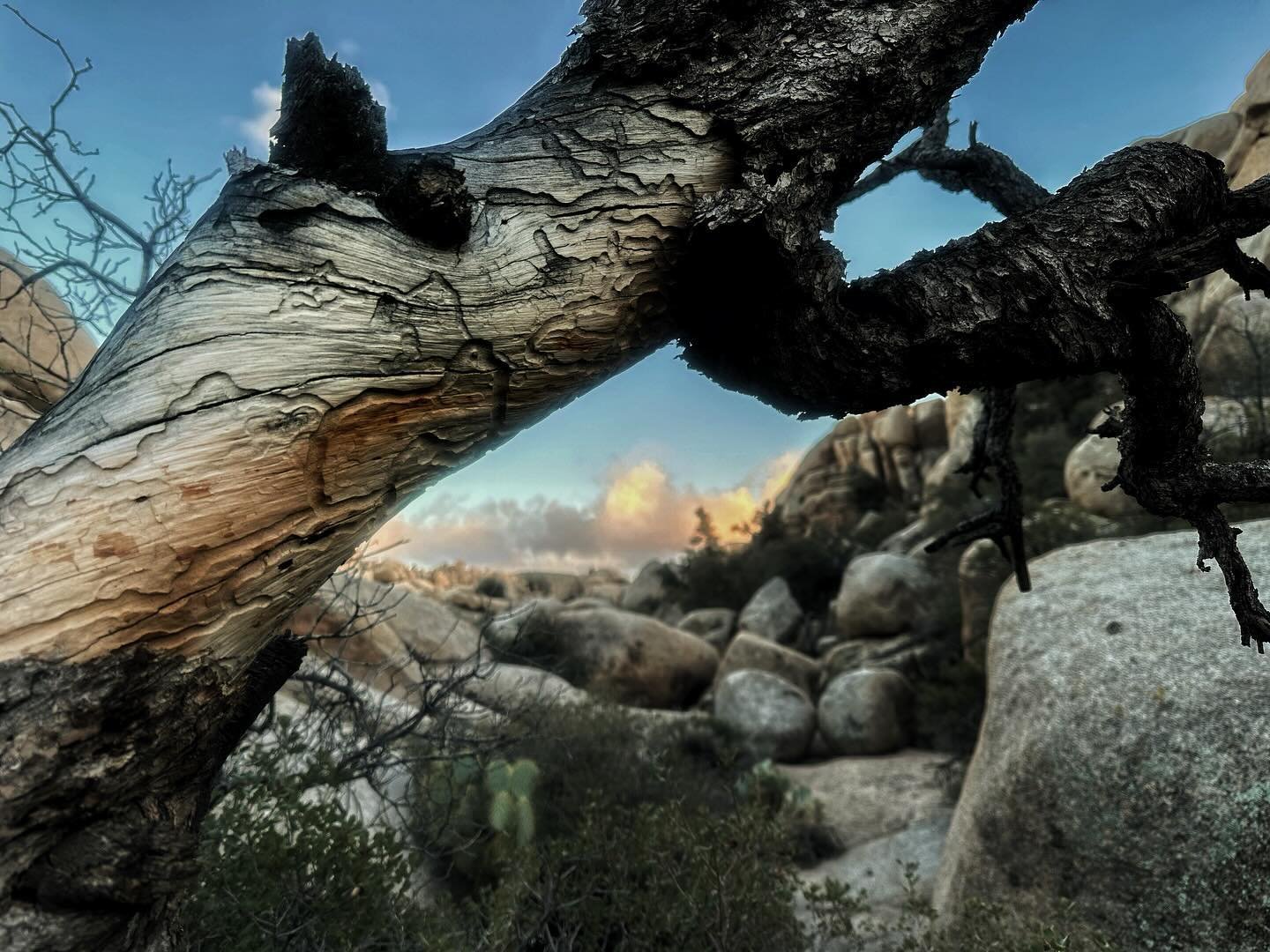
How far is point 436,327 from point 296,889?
10.4 ft

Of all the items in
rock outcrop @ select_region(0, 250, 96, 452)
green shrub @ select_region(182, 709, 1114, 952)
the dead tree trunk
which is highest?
rock outcrop @ select_region(0, 250, 96, 452)

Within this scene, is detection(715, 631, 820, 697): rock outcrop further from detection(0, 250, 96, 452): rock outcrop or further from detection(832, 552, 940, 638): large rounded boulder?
detection(0, 250, 96, 452): rock outcrop

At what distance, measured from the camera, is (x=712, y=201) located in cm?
219

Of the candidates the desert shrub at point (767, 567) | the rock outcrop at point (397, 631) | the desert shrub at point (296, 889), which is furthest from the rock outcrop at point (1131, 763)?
the desert shrub at point (767, 567)

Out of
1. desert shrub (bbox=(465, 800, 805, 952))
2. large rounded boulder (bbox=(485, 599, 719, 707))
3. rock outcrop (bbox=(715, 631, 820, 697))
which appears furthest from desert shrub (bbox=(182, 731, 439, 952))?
rock outcrop (bbox=(715, 631, 820, 697))

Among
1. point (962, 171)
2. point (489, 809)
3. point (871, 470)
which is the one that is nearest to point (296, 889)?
point (489, 809)

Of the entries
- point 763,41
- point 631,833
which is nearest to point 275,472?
point 763,41

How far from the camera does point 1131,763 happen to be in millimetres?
5121

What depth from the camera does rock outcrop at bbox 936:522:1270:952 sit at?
176 inches

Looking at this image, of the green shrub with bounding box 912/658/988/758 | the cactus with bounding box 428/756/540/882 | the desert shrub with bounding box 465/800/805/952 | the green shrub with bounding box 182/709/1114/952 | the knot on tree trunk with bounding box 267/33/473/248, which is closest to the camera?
the knot on tree trunk with bounding box 267/33/473/248

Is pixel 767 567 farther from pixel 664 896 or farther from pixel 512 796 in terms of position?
pixel 664 896

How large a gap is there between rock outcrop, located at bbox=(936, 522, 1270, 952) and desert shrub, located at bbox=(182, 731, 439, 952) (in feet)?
13.1

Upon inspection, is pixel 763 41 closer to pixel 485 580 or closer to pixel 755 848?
pixel 755 848

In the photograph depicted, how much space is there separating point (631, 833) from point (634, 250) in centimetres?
491
